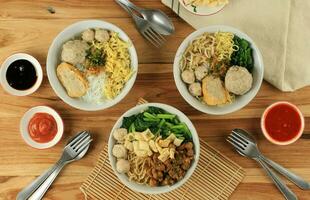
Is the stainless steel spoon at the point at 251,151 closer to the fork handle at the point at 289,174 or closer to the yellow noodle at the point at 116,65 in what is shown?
the fork handle at the point at 289,174

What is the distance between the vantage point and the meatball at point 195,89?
7.39ft

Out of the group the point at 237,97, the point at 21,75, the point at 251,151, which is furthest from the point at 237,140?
the point at 21,75

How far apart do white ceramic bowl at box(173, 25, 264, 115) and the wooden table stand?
6.3 inches

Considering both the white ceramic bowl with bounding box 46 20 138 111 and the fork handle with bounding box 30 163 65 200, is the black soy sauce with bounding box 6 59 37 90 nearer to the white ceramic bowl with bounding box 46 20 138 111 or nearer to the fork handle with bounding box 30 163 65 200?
the white ceramic bowl with bounding box 46 20 138 111

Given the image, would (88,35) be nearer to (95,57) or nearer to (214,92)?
(95,57)

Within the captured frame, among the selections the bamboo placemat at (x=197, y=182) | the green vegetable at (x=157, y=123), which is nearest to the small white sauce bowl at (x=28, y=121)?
the bamboo placemat at (x=197, y=182)

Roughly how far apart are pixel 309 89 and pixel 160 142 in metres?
→ 0.81

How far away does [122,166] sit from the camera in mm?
2215

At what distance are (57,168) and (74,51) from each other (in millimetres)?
576

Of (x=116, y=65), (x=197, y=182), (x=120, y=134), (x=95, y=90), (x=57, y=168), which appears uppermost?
(x=116, y=65)

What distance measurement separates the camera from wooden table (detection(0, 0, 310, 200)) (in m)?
2.40

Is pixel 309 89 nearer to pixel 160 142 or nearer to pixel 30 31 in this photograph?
pixel 160 142

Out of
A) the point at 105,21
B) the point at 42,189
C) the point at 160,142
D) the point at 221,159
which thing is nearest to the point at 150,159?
the point at 160,142

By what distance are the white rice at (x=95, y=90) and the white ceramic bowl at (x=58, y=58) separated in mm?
23
